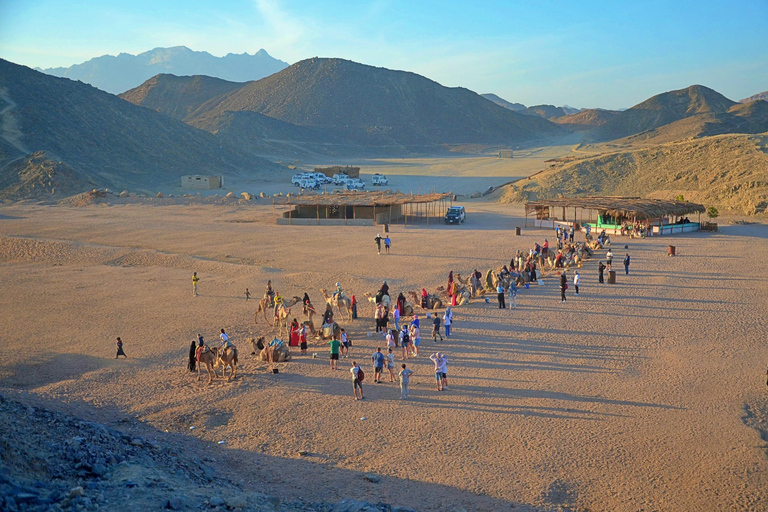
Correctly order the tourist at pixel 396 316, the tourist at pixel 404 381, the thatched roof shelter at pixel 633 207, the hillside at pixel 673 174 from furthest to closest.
Result: the hillside at pixel 673 174
the thatched roof shelter at pixel 633 207
the tourist at pixel 396 316
the tourist at pixel 404 381

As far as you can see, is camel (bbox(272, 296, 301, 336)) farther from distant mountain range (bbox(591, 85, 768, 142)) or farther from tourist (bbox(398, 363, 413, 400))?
distant mountain range (bbox(591, 85, 768, 142))

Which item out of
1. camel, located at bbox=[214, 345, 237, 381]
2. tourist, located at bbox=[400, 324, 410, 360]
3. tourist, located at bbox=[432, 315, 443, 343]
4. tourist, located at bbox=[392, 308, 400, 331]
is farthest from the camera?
tourist, located at bbox=[392, 308, 400, 331]

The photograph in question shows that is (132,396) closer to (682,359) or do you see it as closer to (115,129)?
(682,359)

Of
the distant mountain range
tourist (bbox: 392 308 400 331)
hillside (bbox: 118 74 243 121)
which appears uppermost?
hillside (bbox: 118 74 243 121)

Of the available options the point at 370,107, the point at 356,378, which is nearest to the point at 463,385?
the point at 356,378

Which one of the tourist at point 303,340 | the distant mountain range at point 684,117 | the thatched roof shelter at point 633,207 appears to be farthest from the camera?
the distant mountain range at point 684,117

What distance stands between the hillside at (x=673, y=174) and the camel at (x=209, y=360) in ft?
158

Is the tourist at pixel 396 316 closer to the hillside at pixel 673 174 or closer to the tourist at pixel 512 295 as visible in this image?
the tourist at pixel 512 295

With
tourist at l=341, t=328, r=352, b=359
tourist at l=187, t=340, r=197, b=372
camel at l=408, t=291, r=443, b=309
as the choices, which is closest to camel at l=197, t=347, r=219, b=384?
tourist at l=187, t=340, r=197, b=372

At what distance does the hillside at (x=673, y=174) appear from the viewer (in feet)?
176

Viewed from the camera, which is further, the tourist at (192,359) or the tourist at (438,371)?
the tourist at (192,359)

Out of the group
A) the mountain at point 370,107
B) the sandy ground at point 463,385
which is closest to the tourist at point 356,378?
the sandy ground at point 463,385

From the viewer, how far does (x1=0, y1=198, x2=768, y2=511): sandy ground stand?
35.9 ft

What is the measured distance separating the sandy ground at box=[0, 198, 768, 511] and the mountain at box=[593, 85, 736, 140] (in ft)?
433
